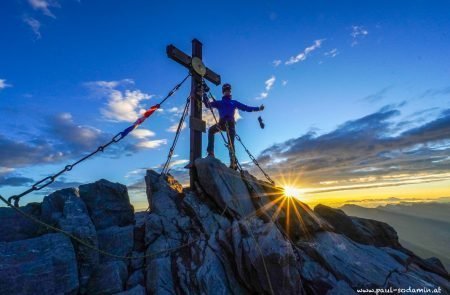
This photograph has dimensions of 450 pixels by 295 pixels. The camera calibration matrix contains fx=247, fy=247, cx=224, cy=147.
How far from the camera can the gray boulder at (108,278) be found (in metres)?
7.93

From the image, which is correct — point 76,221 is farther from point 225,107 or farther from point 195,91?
point 225,107

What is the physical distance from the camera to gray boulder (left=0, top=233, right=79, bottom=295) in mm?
6841

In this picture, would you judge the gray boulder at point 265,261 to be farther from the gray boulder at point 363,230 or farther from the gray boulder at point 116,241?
the gray boulder at point 363,230

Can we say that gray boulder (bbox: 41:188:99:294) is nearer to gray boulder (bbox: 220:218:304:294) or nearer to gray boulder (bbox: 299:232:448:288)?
gray boulder (bbox: 220:218:304:294)

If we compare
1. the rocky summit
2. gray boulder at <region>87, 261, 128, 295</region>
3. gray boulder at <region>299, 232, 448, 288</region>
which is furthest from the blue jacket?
gray boulder at <region>87, 261, 128, 295</region>

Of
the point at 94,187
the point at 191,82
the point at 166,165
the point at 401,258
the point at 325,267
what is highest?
the point at 191,82

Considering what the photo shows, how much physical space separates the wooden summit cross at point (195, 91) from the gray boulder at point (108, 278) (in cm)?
576

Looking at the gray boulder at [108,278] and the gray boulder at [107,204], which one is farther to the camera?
the gray boulder at [107,204]

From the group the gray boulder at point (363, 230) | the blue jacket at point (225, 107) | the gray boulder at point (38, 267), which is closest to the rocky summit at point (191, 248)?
the gray boulder at point (38, 267)

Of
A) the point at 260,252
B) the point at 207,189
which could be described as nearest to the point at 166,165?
the point at 207,189

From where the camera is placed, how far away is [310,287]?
870 centimetres

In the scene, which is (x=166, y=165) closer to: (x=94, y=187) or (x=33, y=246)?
(x=94, y=187)

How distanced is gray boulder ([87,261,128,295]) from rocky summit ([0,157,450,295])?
0.03m

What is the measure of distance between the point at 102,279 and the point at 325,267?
7.98 meters
